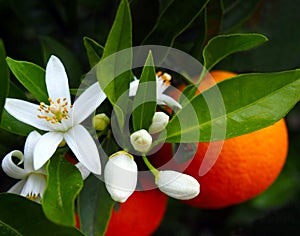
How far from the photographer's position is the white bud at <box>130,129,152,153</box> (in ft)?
2.23

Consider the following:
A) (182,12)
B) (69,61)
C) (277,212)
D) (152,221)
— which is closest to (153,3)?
(182,12)

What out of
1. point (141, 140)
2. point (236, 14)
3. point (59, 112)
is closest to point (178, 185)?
point (141, 140)

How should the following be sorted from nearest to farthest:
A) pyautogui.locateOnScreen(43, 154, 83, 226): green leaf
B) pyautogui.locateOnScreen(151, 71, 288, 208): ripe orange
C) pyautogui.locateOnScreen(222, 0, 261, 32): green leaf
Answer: pyautogui.locateOnScreen(43, 154, 83, 226): green leaf < pyautogui.locateOnScreen(151, 71, 288, 208): ripe orange < pyautogui.locateOnScreen(222, 0, 261, 32): green leaf

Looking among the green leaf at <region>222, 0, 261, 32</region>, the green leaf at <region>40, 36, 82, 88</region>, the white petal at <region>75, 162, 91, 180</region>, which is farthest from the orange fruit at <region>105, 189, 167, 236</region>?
the green leaf at <region>222, 0, 261, 32</region>

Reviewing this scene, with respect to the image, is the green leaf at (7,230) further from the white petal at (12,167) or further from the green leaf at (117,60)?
the green leaf at (117,60)

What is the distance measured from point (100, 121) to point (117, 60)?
8cm

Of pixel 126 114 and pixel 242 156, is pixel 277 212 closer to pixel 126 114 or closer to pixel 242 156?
pixel 242 156

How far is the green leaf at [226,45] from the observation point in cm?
77

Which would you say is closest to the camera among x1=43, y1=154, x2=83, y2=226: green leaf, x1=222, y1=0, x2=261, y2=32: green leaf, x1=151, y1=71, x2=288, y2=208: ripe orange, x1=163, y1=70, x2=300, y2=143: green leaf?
x1=43, y1=154, x2=83, y2=226: green leaf

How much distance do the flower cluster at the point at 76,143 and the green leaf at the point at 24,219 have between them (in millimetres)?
34

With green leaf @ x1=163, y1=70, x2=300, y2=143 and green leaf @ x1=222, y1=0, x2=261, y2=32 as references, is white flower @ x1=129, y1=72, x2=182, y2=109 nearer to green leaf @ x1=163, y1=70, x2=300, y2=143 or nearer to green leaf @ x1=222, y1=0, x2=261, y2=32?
green leaf @ x1=163, y1=70, x2=300, y2=143

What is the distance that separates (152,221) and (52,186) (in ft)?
0.83

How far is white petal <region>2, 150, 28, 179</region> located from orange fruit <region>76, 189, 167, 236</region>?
5.2 inches

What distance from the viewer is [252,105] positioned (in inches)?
27.7
